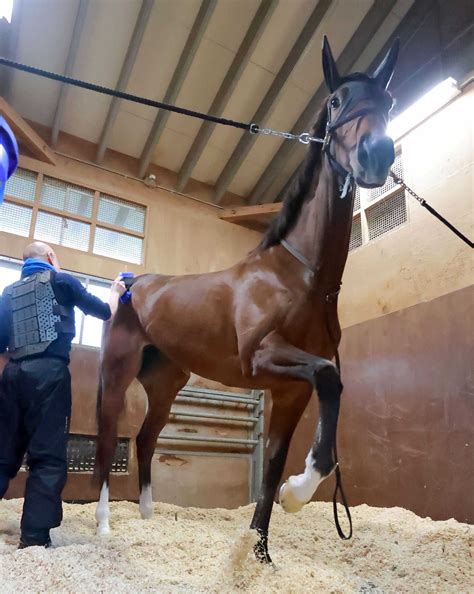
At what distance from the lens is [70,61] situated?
4105 millimetres

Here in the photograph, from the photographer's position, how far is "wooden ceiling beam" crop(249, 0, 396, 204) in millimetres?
4199

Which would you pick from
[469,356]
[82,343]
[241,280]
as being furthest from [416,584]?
[82,343]

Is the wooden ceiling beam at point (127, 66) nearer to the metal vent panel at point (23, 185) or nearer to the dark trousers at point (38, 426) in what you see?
the metal vent panel at point (23, 185)

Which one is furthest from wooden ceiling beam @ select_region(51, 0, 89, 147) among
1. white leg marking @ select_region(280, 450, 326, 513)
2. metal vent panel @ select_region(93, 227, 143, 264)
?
white leg marking @ select_region(280, 450, 326, 513)

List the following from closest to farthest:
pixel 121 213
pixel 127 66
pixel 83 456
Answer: pixel 83 456, pixel 127 66, pixel 121 213

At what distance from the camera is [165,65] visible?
4.39 meters

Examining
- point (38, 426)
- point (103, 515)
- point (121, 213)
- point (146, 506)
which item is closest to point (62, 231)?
point (121, 213)

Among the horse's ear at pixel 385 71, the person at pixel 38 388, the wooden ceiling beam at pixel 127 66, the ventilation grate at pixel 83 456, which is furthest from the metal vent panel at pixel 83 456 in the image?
the horse's ear at pixel 385 71

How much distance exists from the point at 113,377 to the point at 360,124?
A: 6.37ft

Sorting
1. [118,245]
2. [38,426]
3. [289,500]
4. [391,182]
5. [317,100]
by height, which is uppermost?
[317,100]

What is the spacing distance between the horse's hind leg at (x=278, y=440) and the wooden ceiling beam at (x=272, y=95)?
3.32 meters

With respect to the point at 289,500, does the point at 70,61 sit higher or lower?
higher

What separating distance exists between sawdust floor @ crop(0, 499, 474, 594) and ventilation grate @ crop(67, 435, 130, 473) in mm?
909

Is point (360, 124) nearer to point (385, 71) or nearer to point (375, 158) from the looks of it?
point (375, 158)
